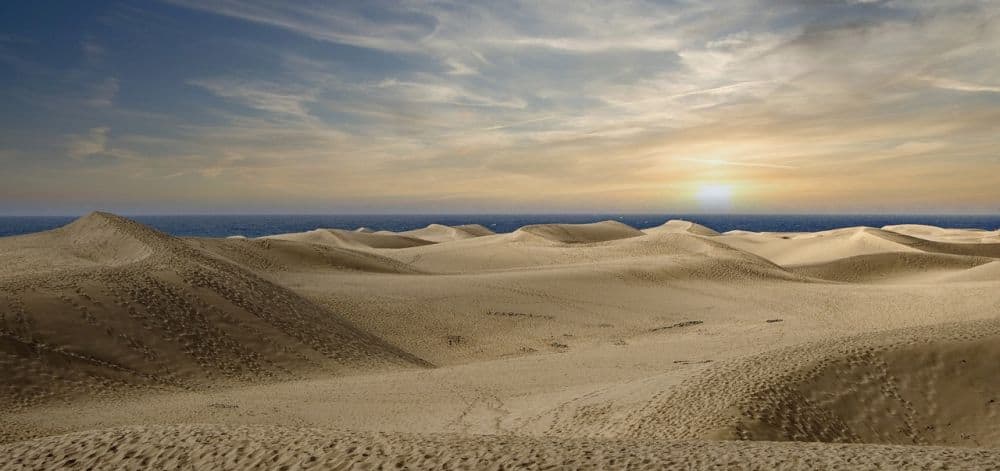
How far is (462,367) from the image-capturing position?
17.2 metres

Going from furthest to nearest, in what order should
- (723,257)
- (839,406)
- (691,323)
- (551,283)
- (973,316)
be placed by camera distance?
(723,257), (551,283), (691,323), (973,316), (839,406)

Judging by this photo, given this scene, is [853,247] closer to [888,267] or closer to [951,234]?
[888,267]

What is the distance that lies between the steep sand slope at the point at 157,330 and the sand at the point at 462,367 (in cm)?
7

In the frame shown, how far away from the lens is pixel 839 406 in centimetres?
1112

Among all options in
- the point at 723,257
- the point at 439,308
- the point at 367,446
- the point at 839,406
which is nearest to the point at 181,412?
the point at 367,446

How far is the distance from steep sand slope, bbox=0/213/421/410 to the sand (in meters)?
0.07

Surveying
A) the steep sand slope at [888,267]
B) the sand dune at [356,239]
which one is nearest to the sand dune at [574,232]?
the sand dune at [356,239]

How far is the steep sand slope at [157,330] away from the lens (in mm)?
13492

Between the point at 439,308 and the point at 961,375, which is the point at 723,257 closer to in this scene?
the point at 439,308

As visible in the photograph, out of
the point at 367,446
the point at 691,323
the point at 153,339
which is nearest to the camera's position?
the point at 367,446

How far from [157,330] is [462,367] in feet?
26.8

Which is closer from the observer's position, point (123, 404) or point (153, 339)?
point (123, 404)

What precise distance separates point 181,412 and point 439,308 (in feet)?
47.5

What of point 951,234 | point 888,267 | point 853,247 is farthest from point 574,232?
point 951,234
